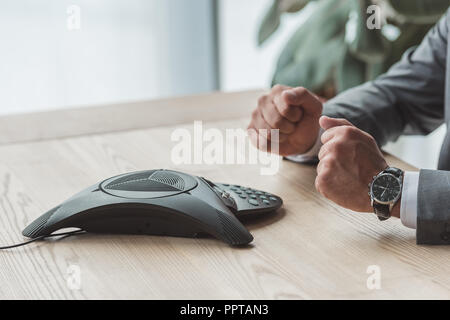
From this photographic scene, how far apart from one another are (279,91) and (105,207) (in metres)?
0.42

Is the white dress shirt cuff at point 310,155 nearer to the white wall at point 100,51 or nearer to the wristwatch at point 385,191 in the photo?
the wristwatch at point 385,191

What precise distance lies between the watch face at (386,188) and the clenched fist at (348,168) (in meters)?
0.02

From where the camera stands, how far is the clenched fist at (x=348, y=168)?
2.91ft

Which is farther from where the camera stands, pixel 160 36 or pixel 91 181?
pixel 160 36

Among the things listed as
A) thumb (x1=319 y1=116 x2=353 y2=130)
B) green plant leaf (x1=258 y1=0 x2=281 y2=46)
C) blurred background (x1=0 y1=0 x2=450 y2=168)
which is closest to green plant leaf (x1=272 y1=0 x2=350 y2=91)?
blurred background (x1=0 y1=0 x2=450 y2=168)

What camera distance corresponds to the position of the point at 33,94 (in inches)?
120

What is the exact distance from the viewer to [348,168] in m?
0.89

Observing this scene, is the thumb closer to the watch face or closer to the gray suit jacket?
the watch face

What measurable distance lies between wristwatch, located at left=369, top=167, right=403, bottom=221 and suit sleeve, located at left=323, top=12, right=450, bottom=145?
0.46 metres

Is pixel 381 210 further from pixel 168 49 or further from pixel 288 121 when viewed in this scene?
pixel 168 49

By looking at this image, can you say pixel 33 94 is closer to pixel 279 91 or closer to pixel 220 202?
pixel 279 91

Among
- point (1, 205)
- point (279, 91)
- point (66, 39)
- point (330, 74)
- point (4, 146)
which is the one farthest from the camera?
point (66, 39)

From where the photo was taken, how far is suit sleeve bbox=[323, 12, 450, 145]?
135 centimetres
